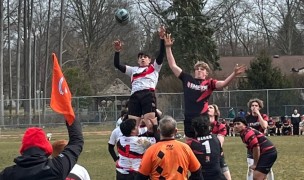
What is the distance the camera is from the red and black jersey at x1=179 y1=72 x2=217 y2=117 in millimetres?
10219

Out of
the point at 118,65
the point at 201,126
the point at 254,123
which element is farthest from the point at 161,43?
the point at 254,123

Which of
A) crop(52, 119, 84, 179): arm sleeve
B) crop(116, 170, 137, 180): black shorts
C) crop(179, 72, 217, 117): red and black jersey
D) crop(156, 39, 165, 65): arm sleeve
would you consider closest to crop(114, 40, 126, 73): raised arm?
crop(156, 39, 165, 65): arm sleeve

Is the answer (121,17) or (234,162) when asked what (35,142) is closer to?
(121,17)

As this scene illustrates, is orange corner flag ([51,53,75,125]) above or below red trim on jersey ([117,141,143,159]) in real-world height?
above

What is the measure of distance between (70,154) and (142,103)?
609 cm

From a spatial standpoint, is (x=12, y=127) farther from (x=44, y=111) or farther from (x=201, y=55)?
(x=201, y=55)

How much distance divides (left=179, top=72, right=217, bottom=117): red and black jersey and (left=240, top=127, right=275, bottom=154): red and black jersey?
1244 mm

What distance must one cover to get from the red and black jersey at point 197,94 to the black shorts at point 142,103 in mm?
1228

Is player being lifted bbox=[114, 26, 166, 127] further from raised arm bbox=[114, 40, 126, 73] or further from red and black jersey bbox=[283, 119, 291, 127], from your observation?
red and black jersey bbox=[283, 119, 291, 127]

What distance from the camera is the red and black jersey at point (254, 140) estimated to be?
11164 mm

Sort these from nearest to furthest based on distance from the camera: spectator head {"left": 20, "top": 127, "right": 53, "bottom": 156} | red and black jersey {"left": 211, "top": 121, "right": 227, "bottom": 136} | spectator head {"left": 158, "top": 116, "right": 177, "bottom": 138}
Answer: spectator head {"left": 20, "top": 127, "right": 53, "bottom": 156} < spectator head {"left": 158, "top": 116, "right": 177, "bottom": 138} < red and black jersey {"left": 211, "top": 121, "right": 227, "bottom": 136}

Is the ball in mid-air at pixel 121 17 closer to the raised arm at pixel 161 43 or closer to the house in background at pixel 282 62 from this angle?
the raised arm at pixel 161 43

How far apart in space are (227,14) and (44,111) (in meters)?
34.4

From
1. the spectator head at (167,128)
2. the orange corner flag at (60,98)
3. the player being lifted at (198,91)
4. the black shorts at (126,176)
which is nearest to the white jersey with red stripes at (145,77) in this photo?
the player being lifted at (198,91)
